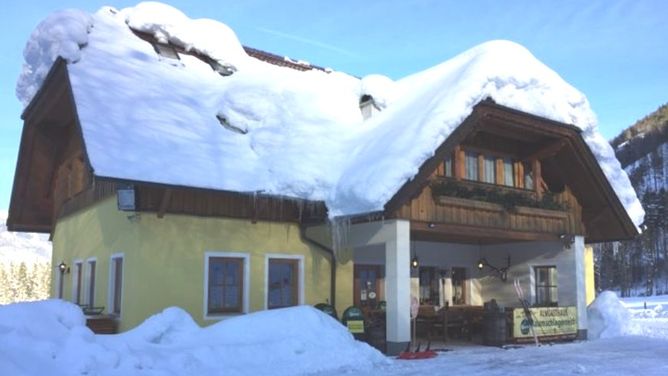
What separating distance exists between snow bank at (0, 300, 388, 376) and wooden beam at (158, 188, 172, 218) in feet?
8.43

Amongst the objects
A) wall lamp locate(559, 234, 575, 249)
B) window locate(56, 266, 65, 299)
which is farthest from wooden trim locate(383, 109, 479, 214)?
window locate(56, 266, 65, 299)

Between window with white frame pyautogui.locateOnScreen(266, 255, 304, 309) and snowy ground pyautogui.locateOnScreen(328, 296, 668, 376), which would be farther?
window with white frame pyautogui.locateOnScreen(266, 255, 304, 309)

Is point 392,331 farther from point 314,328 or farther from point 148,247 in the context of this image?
point 148,247

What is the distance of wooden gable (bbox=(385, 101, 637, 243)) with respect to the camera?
13.5 m

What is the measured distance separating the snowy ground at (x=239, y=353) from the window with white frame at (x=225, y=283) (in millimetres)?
2439

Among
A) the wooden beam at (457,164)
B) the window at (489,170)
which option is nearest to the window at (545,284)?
the window at (489,170)

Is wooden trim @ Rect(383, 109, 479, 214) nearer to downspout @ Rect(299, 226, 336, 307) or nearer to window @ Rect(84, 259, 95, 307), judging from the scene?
downspout @ Rect(299, 226, 336, 307)

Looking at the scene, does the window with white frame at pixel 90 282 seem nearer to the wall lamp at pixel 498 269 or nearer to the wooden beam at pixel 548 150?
the wall lamp at pixel 498 269

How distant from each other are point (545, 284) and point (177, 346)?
12.1 meters

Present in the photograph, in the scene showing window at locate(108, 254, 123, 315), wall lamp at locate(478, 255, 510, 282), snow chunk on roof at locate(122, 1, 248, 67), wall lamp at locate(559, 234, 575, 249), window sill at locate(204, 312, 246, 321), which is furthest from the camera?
wall lamp at locate(478, 255, 510, 282)

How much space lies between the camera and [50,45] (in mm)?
14445

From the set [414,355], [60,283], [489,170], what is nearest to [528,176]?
[489,170]

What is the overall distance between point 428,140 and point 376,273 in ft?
17.8

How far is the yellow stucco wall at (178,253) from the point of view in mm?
12766
